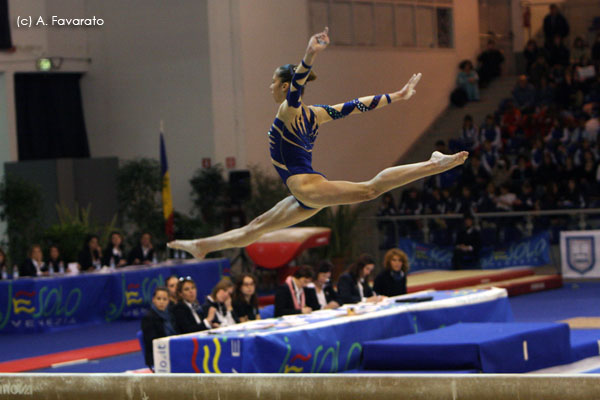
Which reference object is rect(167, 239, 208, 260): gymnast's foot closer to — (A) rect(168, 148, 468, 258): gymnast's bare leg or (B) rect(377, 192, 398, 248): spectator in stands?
(A) rect(168, 148, 468, 258): gymnast's bare leg

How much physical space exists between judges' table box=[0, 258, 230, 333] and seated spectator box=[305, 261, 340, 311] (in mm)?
4338

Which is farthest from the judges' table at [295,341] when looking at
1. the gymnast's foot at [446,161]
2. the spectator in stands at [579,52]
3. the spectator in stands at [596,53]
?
the spectator in stands at [579,52]

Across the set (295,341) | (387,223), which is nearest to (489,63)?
(387,223)

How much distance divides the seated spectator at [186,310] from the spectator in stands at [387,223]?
8.48 metres

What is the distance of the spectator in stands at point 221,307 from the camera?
27.5 ft

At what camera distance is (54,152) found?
1780cm

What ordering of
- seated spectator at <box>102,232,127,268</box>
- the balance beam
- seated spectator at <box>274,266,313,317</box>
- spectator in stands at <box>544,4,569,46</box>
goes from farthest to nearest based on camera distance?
1. spectator in stands at <box>544,4,569,46</box>
2. seated spectator at <box>102,232,127,268</box>
3. seated spectator at <box>274,266,313,317</box>
4. the balance beam

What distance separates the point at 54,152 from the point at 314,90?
5.09 meters

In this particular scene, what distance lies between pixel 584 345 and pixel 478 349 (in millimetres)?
2091

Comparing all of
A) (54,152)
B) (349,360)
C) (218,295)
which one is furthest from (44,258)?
(349,360)

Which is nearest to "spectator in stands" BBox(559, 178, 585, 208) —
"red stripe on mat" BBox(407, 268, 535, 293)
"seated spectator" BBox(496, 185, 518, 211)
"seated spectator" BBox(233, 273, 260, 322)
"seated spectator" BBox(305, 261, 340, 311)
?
"seated spectator" BBox(496, 185, 518, 211)

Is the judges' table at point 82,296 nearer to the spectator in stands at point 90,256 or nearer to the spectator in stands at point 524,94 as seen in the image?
the spectator in stands at point 90,256

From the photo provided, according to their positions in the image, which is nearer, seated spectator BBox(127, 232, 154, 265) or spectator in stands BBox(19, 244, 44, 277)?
spectator in stands BBox(19, 244, 44, 277)

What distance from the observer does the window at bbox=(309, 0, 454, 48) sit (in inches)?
703
